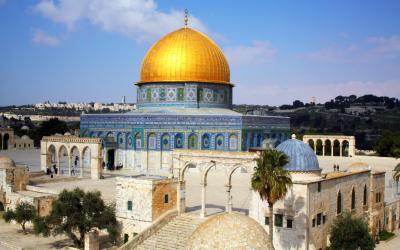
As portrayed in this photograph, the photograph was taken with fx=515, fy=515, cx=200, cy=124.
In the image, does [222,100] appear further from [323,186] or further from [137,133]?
[323,186]

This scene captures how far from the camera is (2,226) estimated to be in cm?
2012

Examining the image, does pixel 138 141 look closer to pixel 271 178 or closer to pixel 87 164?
pixel 87 164

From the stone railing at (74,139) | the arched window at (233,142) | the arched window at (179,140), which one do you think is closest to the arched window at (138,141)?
the arched window at (179,140)

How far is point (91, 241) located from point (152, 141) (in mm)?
15699

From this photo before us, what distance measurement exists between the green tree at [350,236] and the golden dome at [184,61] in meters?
20.0

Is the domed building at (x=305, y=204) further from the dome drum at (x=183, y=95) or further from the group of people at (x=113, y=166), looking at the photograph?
the group of people at (x=113, y=166)

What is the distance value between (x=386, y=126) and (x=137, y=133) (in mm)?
66500

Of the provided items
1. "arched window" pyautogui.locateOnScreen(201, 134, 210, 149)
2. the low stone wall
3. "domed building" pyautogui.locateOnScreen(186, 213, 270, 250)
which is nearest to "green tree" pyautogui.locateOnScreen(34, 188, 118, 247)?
the low stone wall

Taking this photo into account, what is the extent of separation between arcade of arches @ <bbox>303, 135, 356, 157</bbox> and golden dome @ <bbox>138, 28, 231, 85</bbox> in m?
10.5

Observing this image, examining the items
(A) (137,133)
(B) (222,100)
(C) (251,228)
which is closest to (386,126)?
(B) (222,100)

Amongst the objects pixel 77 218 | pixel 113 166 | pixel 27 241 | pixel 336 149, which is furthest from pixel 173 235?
pixel 336 149

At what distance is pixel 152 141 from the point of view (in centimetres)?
3159

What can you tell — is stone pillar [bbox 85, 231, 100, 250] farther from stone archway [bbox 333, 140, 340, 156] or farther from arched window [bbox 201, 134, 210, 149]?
stone archway [bbox 333, 140, 340, 156]

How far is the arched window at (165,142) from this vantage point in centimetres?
3127
